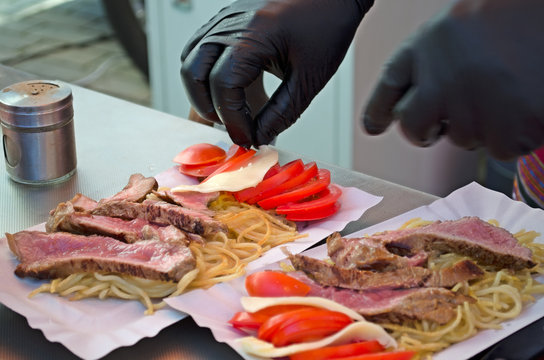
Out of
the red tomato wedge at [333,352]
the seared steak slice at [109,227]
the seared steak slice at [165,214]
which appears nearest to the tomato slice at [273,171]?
the seared steak slice at [165,214]

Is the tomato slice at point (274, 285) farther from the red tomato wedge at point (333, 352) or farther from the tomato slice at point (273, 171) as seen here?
the tomato slice at point (273, 171)

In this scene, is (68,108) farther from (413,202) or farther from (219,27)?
(413,202)

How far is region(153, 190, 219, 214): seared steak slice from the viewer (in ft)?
7.07

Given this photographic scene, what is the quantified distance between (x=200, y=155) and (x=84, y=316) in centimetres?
77

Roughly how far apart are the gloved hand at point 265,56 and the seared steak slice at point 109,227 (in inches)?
14.2

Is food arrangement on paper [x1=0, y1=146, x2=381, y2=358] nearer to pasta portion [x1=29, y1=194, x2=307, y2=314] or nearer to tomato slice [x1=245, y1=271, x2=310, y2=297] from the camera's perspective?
pasta portion [x1=29, y1=194, x2=307, y2=314]

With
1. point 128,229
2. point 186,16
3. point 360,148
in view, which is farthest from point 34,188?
point 186,16

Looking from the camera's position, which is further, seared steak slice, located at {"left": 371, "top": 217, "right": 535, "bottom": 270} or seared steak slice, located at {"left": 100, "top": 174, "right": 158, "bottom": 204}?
seared steak slice, located at {"left": 100, "top": 174, "right": 158, "bottom": 204}

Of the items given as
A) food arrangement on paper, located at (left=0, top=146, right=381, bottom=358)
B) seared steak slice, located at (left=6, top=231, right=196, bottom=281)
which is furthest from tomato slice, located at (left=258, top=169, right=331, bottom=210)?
seared steak slice, located at (left=6, top=231, right=196, bottom=281)

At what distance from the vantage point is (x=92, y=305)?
70.9 inches

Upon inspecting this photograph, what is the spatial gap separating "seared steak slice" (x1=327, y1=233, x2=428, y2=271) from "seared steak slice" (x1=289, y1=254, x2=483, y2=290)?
3 centimetres

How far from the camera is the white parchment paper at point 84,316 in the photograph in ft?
5.37

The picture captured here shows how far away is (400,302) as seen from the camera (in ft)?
5.51

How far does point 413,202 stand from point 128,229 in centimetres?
82
